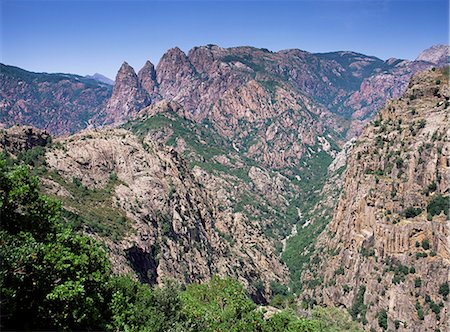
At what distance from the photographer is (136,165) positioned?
4707 inches

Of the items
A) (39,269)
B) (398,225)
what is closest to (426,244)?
(398,225)

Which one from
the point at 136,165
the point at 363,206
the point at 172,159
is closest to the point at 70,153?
the point at 136,165

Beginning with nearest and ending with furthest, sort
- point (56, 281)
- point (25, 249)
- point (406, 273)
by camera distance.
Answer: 1. point (25, 249)
2. point (56, 281)
3. point (406, 273)

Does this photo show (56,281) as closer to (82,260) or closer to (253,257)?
(82,260)

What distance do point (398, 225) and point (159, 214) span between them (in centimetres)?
6632

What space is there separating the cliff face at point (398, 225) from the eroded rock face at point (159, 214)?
30.1 m

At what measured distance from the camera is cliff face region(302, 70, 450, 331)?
88812 mm

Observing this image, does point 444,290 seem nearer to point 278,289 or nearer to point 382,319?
point 382,319

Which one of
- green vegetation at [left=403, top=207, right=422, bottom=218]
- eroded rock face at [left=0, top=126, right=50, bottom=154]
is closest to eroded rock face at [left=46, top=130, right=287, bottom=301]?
eroded rock face at [left=0, top=126, right=50, bottom=154]

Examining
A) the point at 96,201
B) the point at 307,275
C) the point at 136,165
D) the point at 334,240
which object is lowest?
the point at 307,275

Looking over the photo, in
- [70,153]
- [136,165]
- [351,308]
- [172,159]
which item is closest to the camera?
[351,308]

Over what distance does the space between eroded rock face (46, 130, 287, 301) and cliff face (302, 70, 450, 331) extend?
30052 millimetres

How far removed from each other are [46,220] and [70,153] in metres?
90.5

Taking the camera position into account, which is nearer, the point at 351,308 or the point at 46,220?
the point at 46,220
